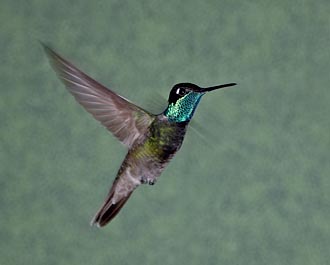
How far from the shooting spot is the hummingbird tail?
2.27 ft

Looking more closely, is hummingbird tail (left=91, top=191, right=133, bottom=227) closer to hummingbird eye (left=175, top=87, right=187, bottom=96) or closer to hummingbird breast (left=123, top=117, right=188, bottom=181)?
hummingbird breast (left=123, top=117, right=188, bottom=181)

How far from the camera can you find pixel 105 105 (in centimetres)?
65

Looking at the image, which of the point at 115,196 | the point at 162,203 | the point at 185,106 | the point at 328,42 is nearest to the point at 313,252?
the point at 162,203

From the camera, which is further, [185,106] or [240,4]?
[240,4]

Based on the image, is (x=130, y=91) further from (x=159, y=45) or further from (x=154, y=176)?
(x=154, y=176)

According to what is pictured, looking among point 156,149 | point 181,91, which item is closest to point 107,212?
point 156,149

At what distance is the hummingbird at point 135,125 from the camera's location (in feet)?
1.89

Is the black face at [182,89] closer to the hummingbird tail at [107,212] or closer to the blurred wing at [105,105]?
the blurred wing at [105,105]

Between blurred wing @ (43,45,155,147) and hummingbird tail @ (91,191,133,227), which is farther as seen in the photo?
hummingbird tail @ (91,191,133,227)

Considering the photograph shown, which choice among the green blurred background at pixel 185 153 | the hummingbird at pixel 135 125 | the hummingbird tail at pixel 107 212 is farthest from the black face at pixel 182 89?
the green blurred background at pixel 185 153

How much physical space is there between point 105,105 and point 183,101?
10 centimetres

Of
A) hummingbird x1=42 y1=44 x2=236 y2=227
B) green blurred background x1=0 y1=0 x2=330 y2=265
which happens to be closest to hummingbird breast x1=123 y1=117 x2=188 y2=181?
hummingbird x1=42 y1=44 x2=236 y2=227

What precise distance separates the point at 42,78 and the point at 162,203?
0.37 meters

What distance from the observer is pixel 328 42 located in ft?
4.18
